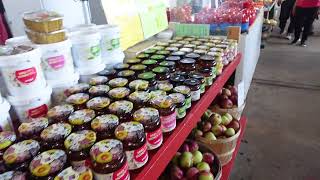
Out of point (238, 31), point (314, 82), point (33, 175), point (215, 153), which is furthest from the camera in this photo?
point (314, 82)

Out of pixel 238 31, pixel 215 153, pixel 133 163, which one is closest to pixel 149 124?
pixel 133 163

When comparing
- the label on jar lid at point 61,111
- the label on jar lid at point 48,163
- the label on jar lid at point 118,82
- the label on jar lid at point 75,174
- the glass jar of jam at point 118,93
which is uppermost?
the label on jar lid at point 118,82

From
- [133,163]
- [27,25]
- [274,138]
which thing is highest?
[27,25]

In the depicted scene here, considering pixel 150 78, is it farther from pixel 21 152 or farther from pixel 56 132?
pixel 21 152

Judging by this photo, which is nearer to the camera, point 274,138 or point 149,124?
point 149,124

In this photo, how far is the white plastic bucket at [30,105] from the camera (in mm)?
952

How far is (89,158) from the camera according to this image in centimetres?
77

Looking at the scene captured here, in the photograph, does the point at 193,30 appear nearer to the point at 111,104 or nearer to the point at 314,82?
the point at 111,104

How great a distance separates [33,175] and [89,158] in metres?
0.15

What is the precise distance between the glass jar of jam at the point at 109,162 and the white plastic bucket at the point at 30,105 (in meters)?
0.34

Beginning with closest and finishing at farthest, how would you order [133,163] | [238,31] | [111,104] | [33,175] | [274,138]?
[33,175]
[133,163]
[111,104]
[238,31]
[274,138]

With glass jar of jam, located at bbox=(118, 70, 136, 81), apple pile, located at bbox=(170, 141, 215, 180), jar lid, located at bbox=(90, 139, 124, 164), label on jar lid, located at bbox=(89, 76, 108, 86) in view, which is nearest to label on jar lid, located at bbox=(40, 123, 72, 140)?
jar lid, located at bbox=(90, 139, 124, 164)

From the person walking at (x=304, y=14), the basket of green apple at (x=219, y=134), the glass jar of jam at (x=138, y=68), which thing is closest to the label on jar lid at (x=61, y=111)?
the glass jar of jam at (x=138, y=68)

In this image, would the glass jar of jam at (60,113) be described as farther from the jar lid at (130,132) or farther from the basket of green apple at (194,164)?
the basket of green apple at (194,164)
